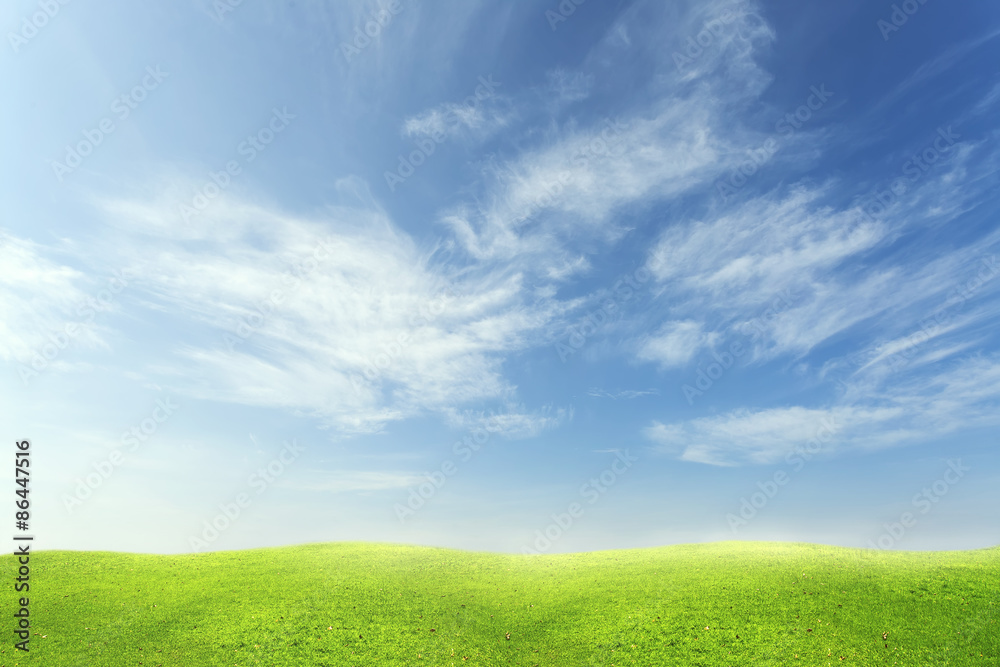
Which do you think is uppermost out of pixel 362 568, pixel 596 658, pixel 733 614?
pixel 362 568

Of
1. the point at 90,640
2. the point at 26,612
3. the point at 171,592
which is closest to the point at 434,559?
the point at 171,592

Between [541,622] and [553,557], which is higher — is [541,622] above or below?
below

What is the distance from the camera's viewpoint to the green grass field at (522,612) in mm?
24406

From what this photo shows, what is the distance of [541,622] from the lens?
29.3 m

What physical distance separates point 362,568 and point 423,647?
11743 mm

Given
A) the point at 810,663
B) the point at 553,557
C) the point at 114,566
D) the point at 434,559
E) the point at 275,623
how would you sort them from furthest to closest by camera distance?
the point at 553,557
the point at 434,559
the point at 114,566
the point at 275,623
the point at 810,663

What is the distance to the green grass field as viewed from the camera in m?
24.4

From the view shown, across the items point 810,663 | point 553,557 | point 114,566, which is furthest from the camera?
point 553,557

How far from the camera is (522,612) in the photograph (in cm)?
3062

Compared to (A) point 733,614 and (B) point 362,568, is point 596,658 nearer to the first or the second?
(A) point 733,614

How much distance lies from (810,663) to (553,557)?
2359cm

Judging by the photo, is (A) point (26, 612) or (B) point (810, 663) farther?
(A) point (26, 612)

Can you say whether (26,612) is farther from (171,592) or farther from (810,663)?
(810,663)

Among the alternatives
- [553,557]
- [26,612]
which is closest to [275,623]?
[26,612]
